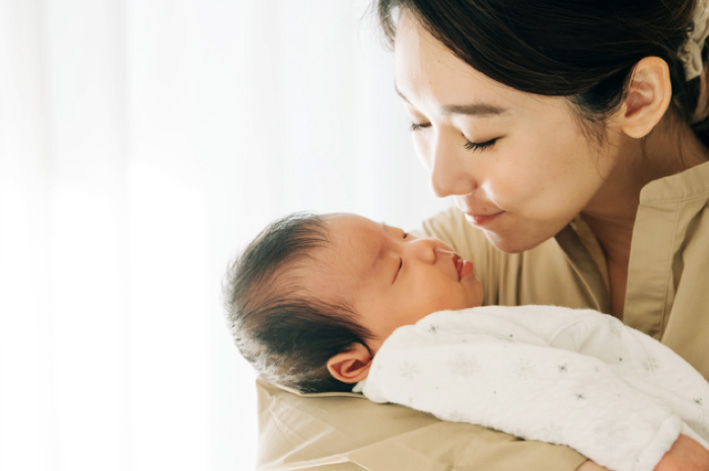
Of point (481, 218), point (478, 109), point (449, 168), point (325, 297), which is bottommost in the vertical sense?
point (325, 297)

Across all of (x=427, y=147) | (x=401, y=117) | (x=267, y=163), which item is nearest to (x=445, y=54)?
(x=427, y=147)

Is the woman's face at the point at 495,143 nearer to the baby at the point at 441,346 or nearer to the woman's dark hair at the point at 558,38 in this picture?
the woman's dark hair at the point at 558,38

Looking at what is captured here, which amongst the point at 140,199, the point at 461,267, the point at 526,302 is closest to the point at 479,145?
the point at 461,267

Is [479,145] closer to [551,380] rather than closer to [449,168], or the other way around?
[449,168]

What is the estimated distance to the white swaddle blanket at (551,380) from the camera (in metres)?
0.95

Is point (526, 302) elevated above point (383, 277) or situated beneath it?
situated beneath

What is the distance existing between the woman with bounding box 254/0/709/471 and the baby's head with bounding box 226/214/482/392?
0.08m

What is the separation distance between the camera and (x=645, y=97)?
1250 millimetres

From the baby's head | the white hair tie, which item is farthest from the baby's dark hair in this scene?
the white hair tie

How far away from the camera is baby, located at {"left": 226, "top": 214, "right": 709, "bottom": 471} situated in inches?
38.3

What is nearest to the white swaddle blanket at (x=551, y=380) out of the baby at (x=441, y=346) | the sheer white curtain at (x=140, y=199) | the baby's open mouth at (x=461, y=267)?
the baby at (x=441, y=346)

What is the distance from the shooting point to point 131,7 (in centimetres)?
195

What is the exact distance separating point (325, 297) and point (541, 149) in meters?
0.46

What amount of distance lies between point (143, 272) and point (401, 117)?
3.40 feet
